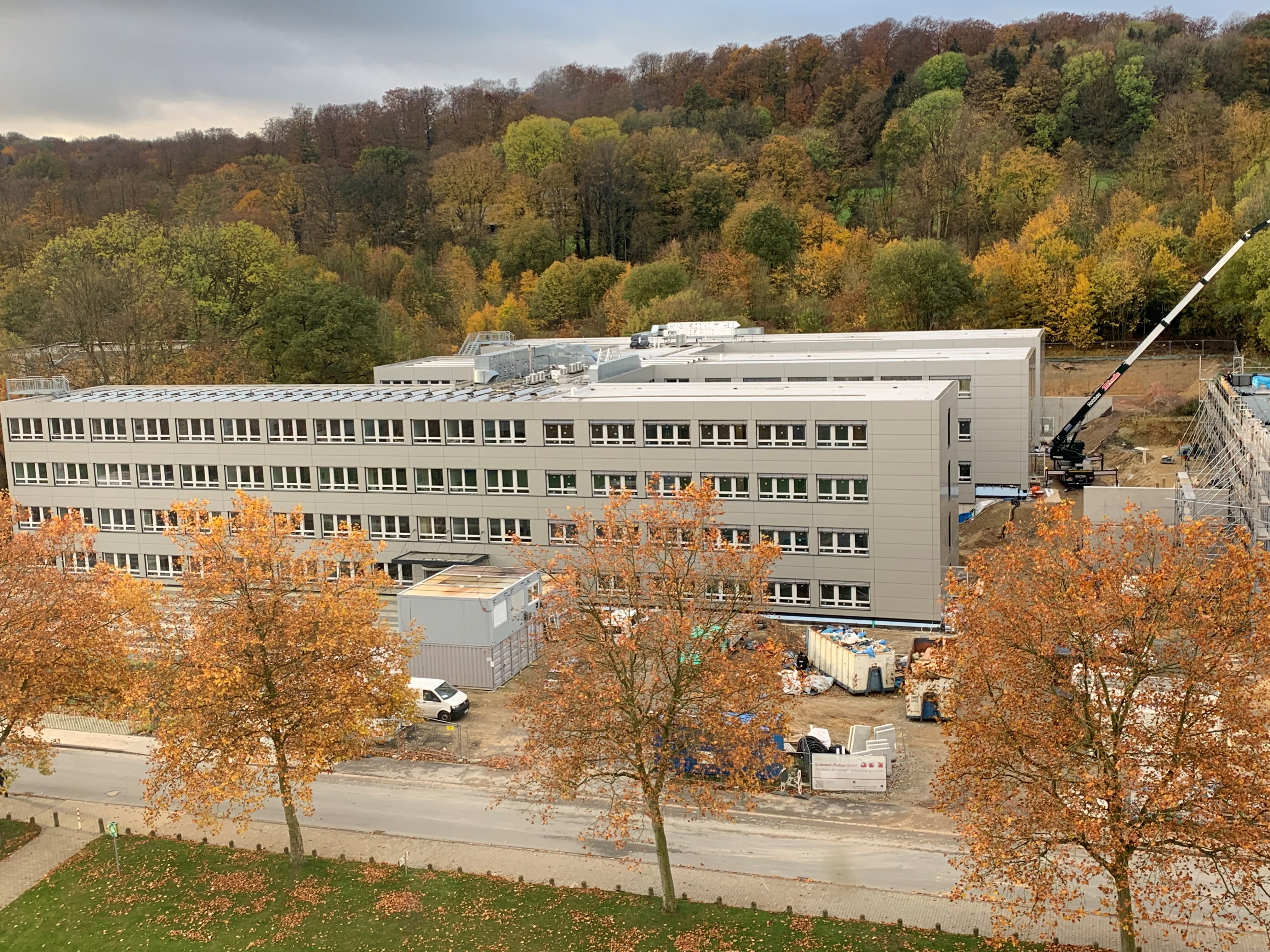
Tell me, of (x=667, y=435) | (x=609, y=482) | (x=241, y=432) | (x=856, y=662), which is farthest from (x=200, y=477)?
(x=856, y=662)

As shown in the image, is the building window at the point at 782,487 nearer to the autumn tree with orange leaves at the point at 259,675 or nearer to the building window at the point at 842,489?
the building window at the point at 842,489

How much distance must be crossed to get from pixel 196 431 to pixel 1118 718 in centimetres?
4143

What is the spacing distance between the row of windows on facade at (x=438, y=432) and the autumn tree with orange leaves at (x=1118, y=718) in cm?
2169

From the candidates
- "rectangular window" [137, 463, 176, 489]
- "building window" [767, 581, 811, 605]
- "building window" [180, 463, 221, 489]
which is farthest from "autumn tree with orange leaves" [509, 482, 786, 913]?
"rectangular window" [137, 463, 176, 489]

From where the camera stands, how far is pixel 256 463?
48250 millimetres

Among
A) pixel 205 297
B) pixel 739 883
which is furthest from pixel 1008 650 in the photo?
pixel 205 297

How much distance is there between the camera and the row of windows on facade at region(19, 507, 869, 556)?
4141cm

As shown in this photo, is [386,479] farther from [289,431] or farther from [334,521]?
[289,431]

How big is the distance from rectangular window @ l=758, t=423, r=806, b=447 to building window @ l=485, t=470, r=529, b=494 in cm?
959

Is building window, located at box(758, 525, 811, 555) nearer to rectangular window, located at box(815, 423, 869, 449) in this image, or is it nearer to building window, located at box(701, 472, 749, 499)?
building window, located at box(701, 472, 749, 499)

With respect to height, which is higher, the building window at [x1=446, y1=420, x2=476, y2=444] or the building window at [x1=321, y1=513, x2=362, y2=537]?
the building window at [x1=446, y1=420, x2=476, y2=444]

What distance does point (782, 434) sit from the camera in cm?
4200

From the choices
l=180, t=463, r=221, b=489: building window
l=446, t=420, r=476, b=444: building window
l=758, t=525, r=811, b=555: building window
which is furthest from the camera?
l=180, t=463, r=221, b=489: building window

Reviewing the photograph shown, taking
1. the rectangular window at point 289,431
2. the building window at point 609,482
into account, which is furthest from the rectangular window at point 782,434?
the rectangular window at point 289,431
